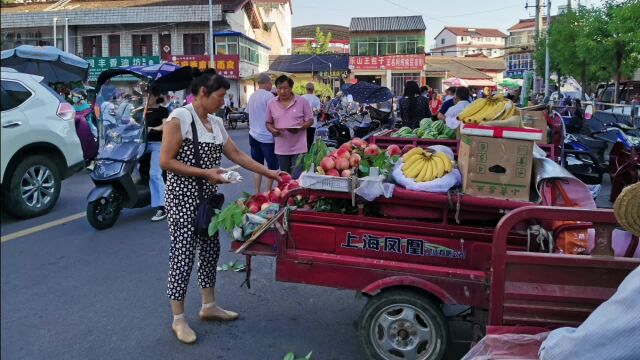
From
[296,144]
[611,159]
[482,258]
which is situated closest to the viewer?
[482,258]

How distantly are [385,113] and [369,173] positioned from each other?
36.6ft

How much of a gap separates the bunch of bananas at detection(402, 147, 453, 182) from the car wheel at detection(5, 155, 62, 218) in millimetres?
5171

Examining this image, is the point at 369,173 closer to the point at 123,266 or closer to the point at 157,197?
the point at 123,266

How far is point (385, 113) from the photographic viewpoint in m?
14.6

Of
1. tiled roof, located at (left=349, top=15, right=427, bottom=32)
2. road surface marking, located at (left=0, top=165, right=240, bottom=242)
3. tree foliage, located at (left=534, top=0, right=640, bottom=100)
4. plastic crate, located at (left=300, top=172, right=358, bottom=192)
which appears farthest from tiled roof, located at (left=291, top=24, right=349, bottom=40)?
plastic crate, located at (left=300, top=172, right=358, bottom=192)

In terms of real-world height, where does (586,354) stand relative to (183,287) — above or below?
above

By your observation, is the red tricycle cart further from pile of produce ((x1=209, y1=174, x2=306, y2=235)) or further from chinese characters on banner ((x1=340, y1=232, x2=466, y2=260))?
pile of produce ((x1=209, y1=174, x2=306, y2=235))

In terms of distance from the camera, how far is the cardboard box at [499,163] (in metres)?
3.28

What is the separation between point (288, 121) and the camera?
23.3ft

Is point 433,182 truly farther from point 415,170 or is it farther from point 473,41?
point 473,41

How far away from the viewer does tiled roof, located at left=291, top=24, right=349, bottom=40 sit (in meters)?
82.0

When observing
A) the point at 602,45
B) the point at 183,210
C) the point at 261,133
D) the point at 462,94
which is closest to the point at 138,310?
the point at 183,210

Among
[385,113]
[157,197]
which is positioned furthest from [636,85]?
→ [157,197]

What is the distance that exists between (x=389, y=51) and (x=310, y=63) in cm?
965
